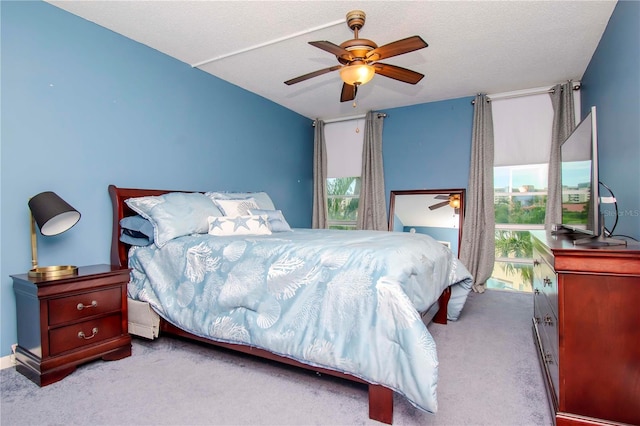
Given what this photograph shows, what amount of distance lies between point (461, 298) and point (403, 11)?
2.35m

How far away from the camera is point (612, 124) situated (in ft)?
8.58

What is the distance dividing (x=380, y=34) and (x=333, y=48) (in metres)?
0.88

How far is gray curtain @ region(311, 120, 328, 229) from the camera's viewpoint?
5.52 m

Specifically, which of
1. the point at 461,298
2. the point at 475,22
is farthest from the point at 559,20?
the point at 461,298

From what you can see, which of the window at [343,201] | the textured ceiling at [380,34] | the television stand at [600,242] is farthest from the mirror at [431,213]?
the television stand at [600,242]

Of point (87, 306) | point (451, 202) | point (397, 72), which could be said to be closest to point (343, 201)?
point (451, 202)

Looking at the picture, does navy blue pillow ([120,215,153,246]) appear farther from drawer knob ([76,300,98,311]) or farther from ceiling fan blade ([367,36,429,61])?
ceiling fan blade ([367,36,429,61])

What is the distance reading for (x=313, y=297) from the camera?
1.90 metres

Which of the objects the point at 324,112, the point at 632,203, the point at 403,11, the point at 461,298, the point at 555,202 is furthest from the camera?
the point at 324,112

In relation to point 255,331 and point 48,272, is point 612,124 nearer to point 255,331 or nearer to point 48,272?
point 255,331

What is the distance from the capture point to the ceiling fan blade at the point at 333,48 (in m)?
2.20

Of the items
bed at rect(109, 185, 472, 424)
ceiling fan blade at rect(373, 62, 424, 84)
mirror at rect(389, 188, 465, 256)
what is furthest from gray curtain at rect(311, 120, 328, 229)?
ceiling fan blade at rect(373, 62, 424, 84)

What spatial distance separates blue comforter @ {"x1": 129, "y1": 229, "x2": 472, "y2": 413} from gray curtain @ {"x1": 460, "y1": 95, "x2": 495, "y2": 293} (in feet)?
6.60

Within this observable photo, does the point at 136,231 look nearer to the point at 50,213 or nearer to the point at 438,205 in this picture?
the point at 50,213
